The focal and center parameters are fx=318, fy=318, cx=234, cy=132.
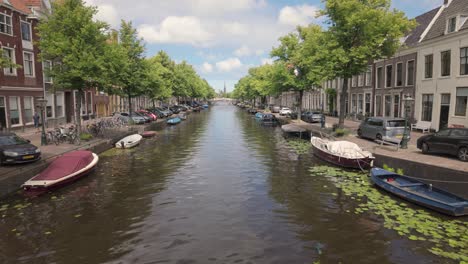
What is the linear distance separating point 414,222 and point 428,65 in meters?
24.4

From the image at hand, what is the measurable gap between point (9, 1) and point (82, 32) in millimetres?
13837

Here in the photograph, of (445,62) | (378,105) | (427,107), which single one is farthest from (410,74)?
(378,105)

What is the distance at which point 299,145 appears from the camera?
89.5ft

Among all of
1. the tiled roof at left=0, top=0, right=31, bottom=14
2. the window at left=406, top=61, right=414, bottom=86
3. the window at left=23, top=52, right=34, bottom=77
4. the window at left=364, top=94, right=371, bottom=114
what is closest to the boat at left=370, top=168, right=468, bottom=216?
the window at left=406, top=61, right=414, bottom=86

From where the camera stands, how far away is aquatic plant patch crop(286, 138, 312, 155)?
24398 mm

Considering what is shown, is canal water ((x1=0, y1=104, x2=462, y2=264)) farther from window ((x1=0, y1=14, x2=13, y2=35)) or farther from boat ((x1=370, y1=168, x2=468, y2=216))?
window ((x1=0, y1=14, x2=13, y2=35))

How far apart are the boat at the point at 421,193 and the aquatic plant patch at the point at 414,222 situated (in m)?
0.28

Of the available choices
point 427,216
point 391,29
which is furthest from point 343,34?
point 427,216

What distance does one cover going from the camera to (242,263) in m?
8.26

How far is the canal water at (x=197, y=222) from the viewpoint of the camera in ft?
28.7

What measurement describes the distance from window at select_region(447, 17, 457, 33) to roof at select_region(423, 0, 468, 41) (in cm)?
35

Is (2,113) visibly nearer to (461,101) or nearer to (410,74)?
(410,74)

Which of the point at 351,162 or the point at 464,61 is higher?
the point at 464,61

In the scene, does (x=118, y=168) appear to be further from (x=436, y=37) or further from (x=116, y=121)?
(x=436, y=37)
